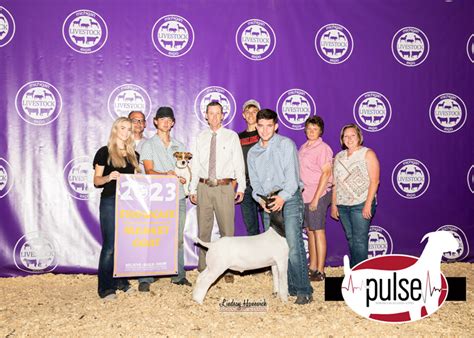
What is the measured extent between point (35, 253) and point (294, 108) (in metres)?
3.72

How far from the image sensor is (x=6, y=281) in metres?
4.59

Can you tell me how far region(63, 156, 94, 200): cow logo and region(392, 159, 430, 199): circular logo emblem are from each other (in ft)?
13.0

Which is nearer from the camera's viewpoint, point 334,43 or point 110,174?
point 110,174

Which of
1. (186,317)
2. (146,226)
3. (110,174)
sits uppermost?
(110,174)

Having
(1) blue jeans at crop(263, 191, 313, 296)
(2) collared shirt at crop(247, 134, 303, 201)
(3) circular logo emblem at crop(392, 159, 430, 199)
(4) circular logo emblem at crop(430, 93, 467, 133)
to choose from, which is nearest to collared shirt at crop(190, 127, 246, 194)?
(2) collared shirt at crop(247, 134, 303, 201)

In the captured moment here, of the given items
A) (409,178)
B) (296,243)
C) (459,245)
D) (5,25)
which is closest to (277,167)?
(296,243)

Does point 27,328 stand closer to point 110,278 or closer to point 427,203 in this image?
point 110,278

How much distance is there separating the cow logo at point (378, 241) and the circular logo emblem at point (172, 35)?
3.42 m

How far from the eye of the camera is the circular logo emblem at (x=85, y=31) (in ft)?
15.8

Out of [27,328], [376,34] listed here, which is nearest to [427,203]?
[376,34]

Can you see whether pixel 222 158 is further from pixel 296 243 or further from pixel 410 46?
pixel 410 46

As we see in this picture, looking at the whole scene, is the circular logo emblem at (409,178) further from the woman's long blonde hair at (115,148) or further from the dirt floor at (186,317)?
the woman's long blonde hair at (115,148)

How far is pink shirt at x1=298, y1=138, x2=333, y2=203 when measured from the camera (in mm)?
4250

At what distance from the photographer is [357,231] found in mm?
3885
